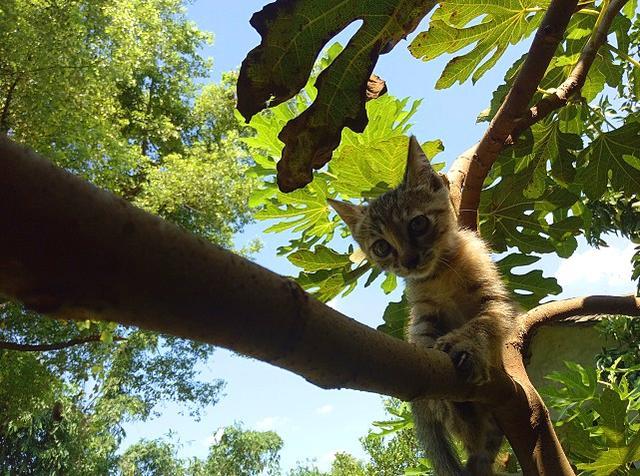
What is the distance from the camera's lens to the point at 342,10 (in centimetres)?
119

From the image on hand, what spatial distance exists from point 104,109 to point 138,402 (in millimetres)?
4722

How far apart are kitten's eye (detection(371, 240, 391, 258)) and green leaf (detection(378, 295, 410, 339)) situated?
0.17m

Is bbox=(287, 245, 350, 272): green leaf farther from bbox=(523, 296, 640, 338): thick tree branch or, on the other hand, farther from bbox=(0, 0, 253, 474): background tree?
bbox=(0, 0, 253, 474): background tree

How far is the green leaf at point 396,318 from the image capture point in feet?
6.67

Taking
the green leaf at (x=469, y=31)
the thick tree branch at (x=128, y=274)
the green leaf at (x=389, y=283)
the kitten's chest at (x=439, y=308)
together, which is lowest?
the thick tree branch at (x=128, y=274)

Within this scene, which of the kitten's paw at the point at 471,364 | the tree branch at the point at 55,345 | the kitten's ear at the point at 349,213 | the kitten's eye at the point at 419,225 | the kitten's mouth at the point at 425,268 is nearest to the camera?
the kitten's paw at the point at 471,364

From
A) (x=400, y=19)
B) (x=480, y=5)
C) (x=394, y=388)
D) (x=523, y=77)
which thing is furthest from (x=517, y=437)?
(x=480, y=5)

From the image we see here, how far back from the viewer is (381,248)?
2.06 m

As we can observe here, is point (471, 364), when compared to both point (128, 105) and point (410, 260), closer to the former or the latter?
point (410, 260)

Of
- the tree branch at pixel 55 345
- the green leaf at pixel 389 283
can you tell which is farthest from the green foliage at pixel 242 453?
the green leaf at pixel 389 283

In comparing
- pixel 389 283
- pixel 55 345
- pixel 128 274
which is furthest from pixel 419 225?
pixel 55 345

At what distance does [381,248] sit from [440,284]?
11.1 inches

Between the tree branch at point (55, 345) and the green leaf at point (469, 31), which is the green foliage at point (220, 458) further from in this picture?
the green leaf at point (469, 31)

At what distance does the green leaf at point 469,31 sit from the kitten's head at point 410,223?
267 millimetres
